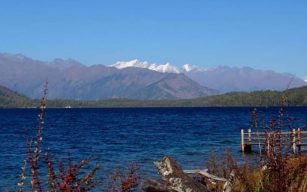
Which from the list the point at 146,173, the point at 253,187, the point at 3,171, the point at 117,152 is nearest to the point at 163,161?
the point at 253,187

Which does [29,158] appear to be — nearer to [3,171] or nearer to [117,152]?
[3,171]

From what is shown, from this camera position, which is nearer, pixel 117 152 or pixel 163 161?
pixel 163 161

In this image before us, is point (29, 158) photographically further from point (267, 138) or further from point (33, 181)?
point (267, 138)

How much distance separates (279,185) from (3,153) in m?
50.7

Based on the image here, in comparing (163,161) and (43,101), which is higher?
(43,101)

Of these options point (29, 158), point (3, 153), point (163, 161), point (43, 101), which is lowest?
point (3, 153)

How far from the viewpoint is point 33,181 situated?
565cm

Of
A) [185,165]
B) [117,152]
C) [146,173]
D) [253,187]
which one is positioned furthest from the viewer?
[117,152]

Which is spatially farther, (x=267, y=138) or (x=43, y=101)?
(x=267, y=138)

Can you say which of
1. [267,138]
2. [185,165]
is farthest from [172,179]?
[185,165]

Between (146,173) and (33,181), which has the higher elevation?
(33,181)

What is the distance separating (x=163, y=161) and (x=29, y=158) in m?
9.61

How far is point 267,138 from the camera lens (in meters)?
8.28

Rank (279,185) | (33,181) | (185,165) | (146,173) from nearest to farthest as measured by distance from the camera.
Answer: (33,181) → (279,185) → (146,173) → (185,165)
